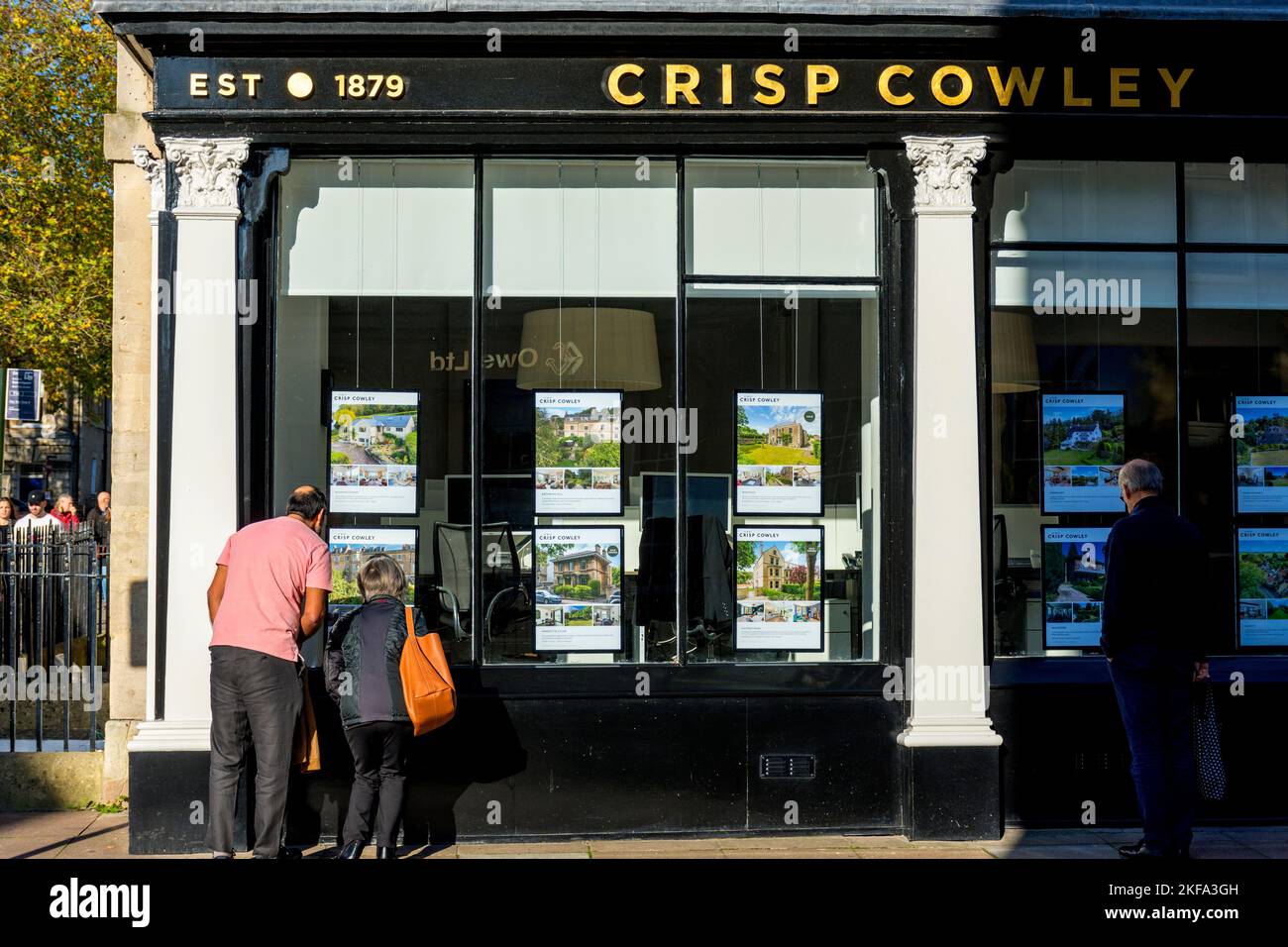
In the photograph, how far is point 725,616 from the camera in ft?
25.0

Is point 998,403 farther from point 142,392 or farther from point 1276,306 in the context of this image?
point 142,392

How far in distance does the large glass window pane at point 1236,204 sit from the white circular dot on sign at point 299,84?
543 centimetres

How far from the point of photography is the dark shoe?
251 inches

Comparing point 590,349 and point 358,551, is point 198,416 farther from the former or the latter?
point 590,349

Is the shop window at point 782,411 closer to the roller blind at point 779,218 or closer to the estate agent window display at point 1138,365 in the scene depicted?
the roller blind at point 779,218

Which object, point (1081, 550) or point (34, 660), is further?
point (34, 660)

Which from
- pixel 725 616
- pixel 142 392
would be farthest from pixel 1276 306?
pixel 142 392

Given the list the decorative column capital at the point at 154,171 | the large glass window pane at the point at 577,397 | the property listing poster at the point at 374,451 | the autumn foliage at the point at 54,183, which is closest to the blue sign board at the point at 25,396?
the decorative column capital at the point at 154,171

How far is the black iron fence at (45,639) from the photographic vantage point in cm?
817

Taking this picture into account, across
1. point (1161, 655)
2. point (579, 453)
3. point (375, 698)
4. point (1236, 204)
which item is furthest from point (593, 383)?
point (1236, 204)

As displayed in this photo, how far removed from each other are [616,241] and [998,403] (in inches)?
101

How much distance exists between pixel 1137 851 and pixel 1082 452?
248 centimetres

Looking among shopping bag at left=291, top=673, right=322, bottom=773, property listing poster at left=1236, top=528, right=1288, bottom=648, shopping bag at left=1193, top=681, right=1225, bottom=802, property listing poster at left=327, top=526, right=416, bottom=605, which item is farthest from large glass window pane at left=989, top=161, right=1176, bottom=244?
shopping bag at left=291, top=673, right=322, bottom=773

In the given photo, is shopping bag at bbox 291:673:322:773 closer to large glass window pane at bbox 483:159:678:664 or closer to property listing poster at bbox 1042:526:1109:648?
large glass window pane at bbox 483:159:678:664
